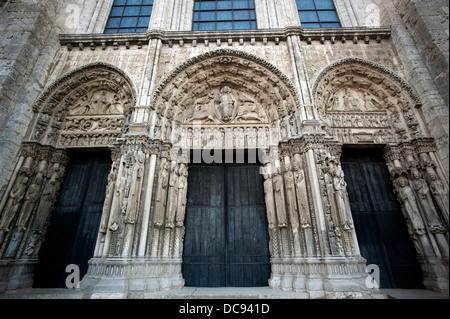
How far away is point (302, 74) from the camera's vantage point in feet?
18.2

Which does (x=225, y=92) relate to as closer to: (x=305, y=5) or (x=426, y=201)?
(x=305, y=5)

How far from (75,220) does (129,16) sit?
688 cm

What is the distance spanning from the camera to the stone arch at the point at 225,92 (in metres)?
5.67

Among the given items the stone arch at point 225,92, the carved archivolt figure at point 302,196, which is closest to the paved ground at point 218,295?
the carved archivolt figure at point 302,196

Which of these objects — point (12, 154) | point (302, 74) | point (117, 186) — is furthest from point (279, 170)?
point (12, 154)

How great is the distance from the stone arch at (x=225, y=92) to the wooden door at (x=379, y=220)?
2.31 meters

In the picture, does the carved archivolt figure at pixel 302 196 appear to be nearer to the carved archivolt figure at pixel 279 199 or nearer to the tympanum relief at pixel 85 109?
the carved archivolt figure at pixel 279 199

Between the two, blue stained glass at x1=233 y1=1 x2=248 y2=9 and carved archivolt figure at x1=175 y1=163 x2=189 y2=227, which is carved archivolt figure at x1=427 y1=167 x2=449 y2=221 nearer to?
carved archivolt figure at x1=175 y1=163 x2=189 y2=227

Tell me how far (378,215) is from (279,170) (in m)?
2.57

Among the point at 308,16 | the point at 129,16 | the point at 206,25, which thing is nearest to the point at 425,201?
the point at 308,16

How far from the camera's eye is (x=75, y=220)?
5215mm

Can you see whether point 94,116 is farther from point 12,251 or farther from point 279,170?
point 279,170

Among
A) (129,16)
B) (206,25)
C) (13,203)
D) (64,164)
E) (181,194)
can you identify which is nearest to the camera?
(13,203)
